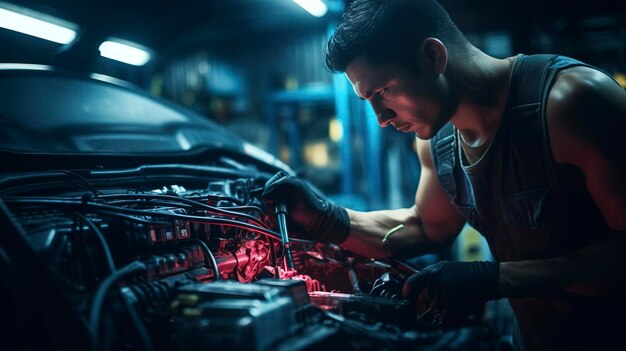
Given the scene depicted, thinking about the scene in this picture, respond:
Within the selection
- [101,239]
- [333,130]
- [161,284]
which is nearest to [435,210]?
[161,284]

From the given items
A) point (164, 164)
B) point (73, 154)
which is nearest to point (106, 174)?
point (73, 154)

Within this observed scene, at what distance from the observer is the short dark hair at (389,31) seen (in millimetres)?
1426

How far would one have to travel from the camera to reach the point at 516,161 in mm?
1464

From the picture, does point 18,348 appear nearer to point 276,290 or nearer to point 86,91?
point 276,290

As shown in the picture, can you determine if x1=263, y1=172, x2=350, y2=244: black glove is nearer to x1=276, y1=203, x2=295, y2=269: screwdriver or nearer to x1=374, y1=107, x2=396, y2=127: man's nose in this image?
x1=276, y1=203, x2=295, y2=269: screwdriver

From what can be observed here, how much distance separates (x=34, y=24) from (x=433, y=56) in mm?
4182

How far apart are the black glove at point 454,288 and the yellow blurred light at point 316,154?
6.29 m

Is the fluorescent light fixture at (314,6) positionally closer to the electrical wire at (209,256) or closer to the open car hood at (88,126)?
the open car hood at (88,126)

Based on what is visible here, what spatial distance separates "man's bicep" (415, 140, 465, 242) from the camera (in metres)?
1.99

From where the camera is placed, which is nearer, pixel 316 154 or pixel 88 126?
pixel 88 126

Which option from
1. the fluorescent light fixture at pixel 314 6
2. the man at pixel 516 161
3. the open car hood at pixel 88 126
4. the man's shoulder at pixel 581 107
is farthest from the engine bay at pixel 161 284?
the fluorescent light fixture at pixel 314 6

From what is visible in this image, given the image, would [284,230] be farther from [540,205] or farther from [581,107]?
[581,107]

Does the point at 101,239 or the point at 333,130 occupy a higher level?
the point at 333,130

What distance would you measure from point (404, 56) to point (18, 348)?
137 cm
